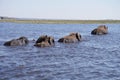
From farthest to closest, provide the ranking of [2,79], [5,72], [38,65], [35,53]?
1. [35,53]
2. [38,65]
3. [5,72]
4. [2,79]

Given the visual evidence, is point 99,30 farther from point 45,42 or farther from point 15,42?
point 15,42

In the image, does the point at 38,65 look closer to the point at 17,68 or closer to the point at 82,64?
the point at 17,68

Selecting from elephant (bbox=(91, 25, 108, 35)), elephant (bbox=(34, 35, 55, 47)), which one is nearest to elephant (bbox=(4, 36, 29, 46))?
elephant (bbox=(34, 35, 55, 47))

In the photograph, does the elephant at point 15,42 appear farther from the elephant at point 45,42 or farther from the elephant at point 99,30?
the elephant at point 99,30

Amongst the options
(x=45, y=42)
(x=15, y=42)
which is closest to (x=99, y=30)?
(x=45, y=42)

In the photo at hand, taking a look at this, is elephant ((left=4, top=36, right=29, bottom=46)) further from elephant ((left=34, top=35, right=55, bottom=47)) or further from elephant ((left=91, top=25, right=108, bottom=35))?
elephant ((left=91, top=25, right=108, bottom=35))

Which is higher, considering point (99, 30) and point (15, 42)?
point (99, 30)

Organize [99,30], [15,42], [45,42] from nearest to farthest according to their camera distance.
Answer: [45,42] → [15,42] → [99,30]

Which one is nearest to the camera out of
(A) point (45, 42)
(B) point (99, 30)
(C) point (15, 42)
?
(A) point (45, 42)

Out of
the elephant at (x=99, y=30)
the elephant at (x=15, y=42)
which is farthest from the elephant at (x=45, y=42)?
the elephant at (x=99, y=30)

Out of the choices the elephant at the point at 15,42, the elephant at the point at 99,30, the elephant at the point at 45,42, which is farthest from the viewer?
the elephant at the point at 99,30

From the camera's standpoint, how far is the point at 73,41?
137 ft

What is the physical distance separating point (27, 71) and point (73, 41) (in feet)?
73.3

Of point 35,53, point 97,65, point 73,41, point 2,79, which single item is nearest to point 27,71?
point 2,79
